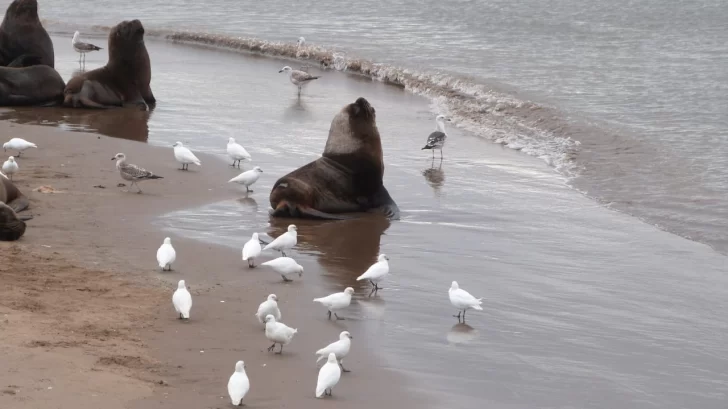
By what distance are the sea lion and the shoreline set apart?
569cm

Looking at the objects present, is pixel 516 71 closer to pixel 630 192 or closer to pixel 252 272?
pixel 630 192

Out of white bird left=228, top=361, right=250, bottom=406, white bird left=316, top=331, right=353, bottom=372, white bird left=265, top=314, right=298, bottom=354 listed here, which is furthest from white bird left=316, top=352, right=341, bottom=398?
white bird left=265, top=314, right=298, bottom=354

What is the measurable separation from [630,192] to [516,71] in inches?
412

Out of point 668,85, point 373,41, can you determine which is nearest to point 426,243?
point 668,85

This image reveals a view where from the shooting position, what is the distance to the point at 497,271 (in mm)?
9602

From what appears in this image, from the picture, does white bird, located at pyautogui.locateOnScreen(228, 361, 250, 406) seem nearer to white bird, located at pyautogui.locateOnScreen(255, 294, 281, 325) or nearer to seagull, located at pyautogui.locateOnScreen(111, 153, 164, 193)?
white bird, located at pyautogui.locateOnScreen(255, 294, 281, 325)

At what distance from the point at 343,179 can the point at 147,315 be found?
4901 millimetres

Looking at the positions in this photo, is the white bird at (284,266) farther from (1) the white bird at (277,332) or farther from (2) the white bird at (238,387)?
(2) the white bird at (238,387)

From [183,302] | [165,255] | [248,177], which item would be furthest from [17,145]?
[183,302]

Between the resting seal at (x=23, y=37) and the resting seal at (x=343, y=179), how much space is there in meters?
8.61

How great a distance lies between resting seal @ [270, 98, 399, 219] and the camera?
37.8ft

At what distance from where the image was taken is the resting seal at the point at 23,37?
19.2 metres

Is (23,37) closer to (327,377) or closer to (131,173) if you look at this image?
(131,173)

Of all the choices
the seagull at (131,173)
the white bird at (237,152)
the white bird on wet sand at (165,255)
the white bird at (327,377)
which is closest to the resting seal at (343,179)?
the white bird at (237,152)
